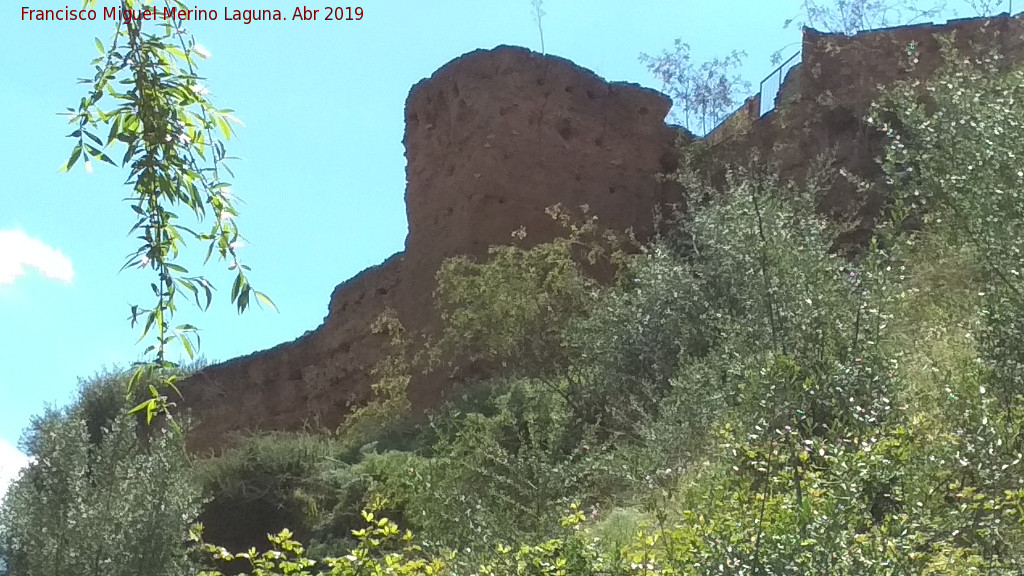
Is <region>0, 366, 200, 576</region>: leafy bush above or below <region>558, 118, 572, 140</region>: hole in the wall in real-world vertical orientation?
below

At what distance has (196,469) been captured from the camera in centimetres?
1116

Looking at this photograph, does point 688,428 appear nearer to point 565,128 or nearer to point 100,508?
point 100,508

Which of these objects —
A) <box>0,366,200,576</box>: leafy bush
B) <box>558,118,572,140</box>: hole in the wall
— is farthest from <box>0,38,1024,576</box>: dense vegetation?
<box>558,118,572,140</box>: hole in the wall

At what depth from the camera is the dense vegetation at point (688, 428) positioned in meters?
3.74

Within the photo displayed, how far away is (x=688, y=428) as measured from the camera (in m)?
6.20

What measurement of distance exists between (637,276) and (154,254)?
27.6ft

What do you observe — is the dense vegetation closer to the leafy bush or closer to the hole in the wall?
the leafy bush

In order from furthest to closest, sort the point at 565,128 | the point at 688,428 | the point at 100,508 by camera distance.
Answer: the point at 565,128, the point at 100,508, the point at 688,428

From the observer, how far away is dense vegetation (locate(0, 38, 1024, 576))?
12.3 feet

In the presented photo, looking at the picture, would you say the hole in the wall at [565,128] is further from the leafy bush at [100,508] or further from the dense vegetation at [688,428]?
the leafy bush at [100,508]

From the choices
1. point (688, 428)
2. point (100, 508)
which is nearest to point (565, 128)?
point (100, 508)

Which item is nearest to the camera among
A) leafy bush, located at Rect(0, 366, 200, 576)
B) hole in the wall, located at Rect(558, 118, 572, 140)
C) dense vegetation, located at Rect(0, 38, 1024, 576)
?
dense vegetation, located at Rect(0, 38, 1024, 576)

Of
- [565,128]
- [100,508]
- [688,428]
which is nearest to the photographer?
[688,428]

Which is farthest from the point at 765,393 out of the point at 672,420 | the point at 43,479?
the point at 43,479
